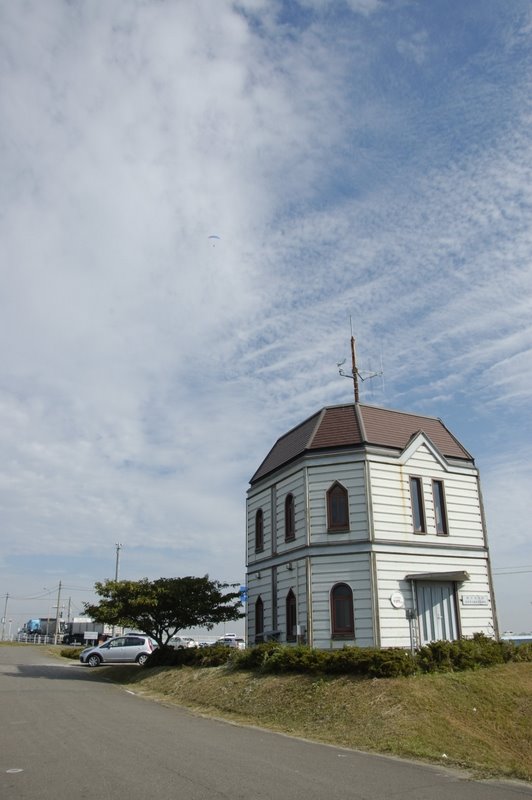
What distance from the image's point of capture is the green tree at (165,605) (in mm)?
27078

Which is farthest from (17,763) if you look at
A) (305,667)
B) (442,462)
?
(442,462)

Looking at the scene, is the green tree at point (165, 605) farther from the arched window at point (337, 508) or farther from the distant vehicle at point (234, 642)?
the arched window at point (337, 508)

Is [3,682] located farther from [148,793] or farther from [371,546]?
[148,793]

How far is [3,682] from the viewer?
25.0 metres

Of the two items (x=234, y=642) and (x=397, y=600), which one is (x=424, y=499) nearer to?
(x=397, y=600)

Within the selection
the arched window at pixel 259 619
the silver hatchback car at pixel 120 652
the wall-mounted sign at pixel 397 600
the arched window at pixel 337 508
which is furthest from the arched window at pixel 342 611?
the silver hatchback car at pixel 120 652

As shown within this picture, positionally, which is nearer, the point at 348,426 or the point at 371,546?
the point at 371,546

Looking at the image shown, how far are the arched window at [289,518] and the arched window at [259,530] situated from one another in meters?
2.37

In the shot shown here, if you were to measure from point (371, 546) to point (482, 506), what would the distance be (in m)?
5.85

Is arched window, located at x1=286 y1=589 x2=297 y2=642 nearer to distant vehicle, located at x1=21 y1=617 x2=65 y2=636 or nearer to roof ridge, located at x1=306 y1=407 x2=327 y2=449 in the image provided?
roof ridge, located at x1=306 y1=407 x2=327 y2=449

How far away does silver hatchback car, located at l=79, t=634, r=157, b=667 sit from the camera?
1378 inches

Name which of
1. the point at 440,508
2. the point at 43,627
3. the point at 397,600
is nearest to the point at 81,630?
the point at 43,627

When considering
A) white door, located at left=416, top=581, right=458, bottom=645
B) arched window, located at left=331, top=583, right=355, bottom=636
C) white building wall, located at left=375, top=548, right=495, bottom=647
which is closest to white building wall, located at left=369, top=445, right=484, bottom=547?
white building wall, located at left=375, top=548, right=495, bottom=647

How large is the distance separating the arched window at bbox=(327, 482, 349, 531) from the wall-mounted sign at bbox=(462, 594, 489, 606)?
522 cm
